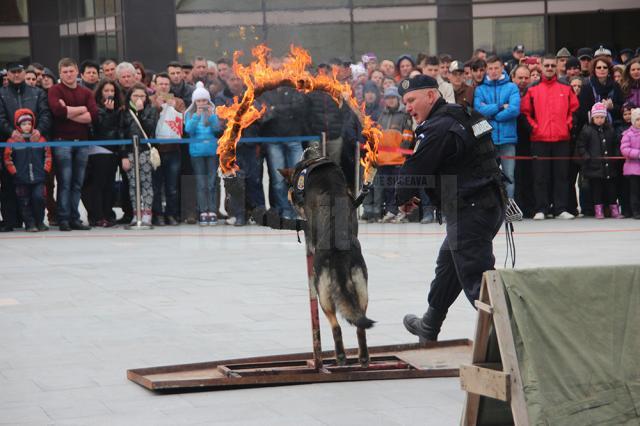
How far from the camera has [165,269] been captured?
11961 millimetres

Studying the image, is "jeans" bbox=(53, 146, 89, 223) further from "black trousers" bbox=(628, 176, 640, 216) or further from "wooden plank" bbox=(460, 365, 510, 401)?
"wooden plank" bbox=(460, 365, 510, 401)

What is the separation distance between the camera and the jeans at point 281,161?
15.4 meters

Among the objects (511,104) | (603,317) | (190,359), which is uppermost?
(511,104)

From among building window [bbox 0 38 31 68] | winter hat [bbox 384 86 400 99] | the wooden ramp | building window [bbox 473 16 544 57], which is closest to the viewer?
the wooden ramp

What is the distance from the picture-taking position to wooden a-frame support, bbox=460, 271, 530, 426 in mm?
4902

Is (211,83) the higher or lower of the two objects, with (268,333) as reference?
higher

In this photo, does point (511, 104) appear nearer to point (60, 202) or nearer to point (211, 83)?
point (211, 83)

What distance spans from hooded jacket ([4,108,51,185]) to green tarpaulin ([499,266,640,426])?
1094 centimetres

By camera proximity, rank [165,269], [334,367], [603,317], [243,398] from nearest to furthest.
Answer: [603,317] < [243,398] < [334,367] < [165,269]

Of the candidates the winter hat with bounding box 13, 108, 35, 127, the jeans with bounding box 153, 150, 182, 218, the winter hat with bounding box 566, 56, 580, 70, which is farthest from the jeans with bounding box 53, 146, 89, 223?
the winter hat with bounding box 566, 56, 580, 70

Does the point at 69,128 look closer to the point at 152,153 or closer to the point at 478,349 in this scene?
the point at 152,153

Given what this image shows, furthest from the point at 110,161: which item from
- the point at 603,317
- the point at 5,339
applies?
the point at 603,317

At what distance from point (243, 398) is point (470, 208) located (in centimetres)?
180

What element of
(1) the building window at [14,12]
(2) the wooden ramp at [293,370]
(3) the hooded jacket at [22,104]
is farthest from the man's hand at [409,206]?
(1) the building window at [14,12]
